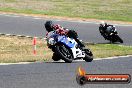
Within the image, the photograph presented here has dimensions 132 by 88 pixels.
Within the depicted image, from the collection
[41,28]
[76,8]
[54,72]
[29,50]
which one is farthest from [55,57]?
[76,8]

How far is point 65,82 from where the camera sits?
1508 cm

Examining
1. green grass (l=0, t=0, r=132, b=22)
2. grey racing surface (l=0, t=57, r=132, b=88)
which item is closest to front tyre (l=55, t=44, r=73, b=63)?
grey racing surface (l=0, t=57, r=132, b=88)

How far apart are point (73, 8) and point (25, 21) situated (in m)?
10.3

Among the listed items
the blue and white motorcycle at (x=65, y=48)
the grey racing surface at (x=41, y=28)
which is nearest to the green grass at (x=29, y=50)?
the blue and white motorcycle at (x=65, y=48)

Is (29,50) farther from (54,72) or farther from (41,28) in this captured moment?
(41,28)

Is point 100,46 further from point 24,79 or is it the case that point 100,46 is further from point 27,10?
point 27,10

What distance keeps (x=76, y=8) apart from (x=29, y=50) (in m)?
22.4

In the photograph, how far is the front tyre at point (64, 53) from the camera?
19844 mm

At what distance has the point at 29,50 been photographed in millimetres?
25547

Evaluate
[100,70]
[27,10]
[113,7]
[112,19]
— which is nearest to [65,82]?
[100,70]

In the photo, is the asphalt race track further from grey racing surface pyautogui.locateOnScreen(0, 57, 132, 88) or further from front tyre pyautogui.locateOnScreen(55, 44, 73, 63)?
front tyre pyautogui.locateOnScreen(55, 44, 73, 63)

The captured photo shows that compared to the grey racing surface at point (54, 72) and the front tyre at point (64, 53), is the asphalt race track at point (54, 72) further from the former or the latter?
the front tyre at point (64, 53)

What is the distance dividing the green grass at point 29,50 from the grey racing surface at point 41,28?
8.88 ft

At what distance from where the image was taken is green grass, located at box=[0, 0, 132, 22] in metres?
43.5
